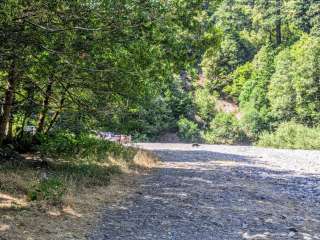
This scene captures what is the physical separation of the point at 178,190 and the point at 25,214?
4.78 metres

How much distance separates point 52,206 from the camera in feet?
25.6

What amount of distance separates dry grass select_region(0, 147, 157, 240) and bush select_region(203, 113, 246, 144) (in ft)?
153

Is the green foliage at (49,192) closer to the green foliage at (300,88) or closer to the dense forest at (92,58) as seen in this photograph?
the dense forest at (92,58)

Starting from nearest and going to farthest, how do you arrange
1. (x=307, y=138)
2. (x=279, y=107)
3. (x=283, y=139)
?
(x=307, y=138), (x=283, y=139), (x=279, y=107)

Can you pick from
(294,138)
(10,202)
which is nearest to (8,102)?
(10,202)

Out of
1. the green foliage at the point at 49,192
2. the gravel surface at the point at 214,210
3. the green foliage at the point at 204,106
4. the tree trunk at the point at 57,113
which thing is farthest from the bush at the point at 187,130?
the green foliage at the point at 49,192

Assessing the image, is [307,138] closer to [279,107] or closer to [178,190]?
[279,107]

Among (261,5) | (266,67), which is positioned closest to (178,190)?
(266,67)

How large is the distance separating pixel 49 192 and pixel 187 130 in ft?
164

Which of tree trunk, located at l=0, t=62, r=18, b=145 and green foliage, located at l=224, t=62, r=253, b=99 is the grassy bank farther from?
green foliage, located at l=224, t=62, r=253, b=99

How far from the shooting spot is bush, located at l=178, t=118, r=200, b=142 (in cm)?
5752

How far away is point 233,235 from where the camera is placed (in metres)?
7.05

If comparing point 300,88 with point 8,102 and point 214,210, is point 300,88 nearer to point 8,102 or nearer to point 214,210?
point 8,102

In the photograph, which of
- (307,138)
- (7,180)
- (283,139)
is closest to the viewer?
(7,180)
